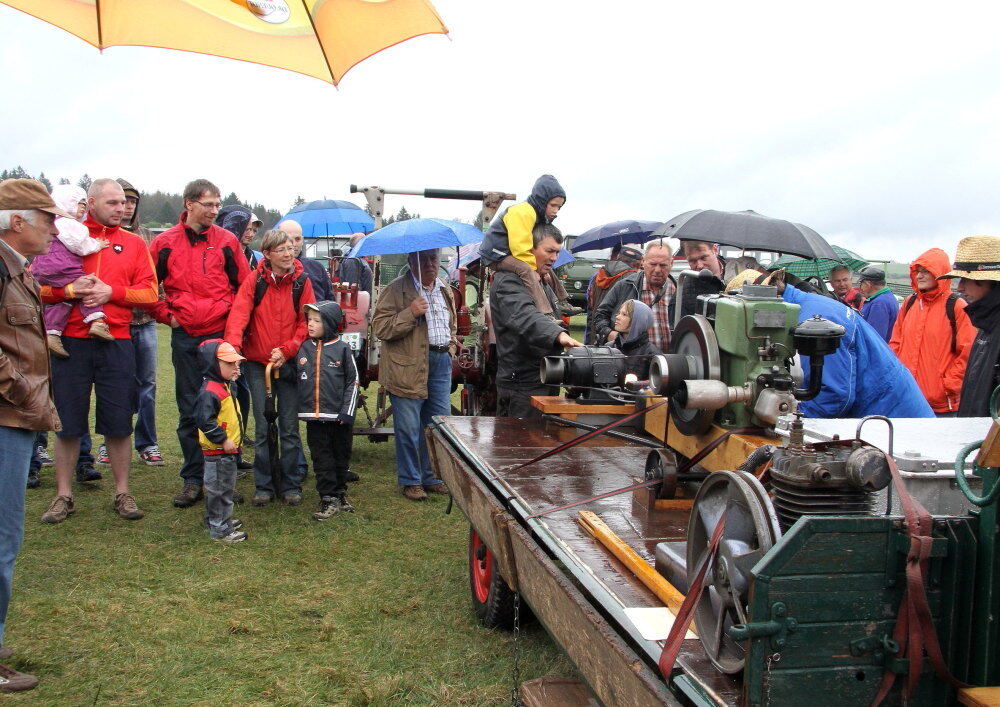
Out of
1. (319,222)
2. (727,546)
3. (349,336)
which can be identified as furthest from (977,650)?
(319,222)

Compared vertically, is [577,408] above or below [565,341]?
below

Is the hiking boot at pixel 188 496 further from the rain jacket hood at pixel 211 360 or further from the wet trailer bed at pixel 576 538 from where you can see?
the wet trailer bed at pixel 576 538

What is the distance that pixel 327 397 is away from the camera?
5.55m

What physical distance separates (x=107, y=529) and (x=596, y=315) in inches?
149

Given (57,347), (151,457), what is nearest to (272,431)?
(57,347)

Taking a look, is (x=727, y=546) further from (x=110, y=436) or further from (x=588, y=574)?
(x=110, y=436)

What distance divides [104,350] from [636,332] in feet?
10.7

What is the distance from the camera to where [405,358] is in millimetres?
5879

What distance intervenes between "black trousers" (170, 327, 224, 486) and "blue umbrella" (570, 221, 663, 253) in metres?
8.08

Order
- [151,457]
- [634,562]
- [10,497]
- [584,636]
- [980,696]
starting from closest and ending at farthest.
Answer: [980,696] < [584,636] < [634,562] < [10,497] < [151,457]

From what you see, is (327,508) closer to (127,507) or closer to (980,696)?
(127,507)

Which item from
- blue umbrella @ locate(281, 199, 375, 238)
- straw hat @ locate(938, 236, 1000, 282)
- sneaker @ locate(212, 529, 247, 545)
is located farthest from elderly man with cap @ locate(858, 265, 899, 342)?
blue umbrella @ locate(281, 199, 375, 238)

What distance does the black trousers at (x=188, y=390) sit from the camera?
560cm

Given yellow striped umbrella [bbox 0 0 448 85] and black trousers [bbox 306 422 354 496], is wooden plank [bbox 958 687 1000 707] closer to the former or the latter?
yellow striped umbrella [bbox 0 0 448 85]
